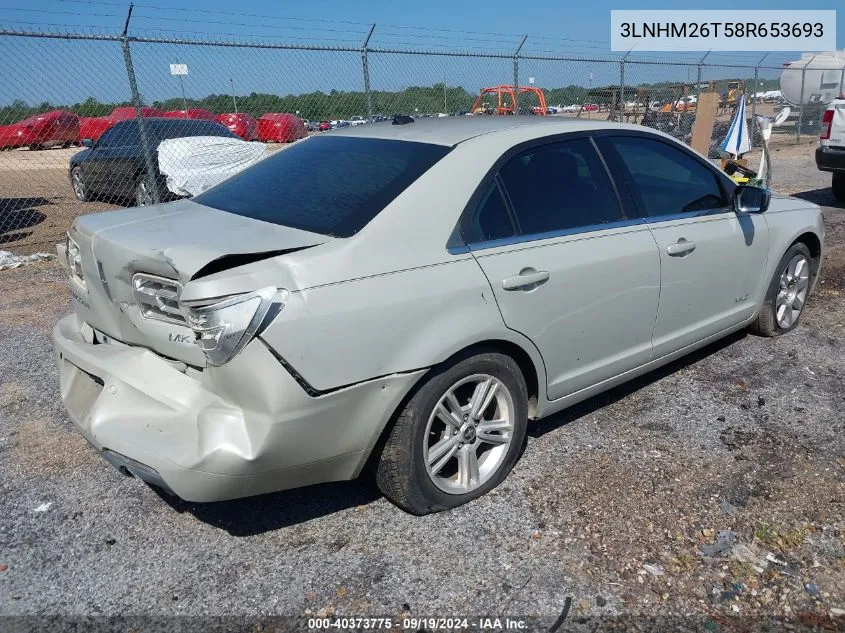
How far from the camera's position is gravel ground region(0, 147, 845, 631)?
2.45 m

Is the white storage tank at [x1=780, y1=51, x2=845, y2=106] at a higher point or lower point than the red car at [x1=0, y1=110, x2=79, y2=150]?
lower

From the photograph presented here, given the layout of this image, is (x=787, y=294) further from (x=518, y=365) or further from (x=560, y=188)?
(x=518, y=365)

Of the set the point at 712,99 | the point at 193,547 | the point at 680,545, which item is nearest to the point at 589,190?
the point at 680,545

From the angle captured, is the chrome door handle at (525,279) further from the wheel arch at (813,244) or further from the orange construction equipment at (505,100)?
the orange construction equipment at (505,100)

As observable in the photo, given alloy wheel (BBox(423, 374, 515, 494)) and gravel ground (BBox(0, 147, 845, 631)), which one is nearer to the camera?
gravel ground (BBox(0, 147, 845, 631))

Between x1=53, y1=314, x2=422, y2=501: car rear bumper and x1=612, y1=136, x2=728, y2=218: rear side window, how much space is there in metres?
1.84

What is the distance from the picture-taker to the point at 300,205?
300cm

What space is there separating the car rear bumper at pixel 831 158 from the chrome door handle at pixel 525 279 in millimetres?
8294

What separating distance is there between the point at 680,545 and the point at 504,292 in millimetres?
1189

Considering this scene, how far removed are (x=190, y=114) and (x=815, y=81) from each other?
22.9 metres

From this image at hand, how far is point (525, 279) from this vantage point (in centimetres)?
294

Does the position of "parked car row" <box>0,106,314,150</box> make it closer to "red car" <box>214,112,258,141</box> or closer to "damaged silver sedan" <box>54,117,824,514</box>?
"red car" <box>214,112,258,141</box>

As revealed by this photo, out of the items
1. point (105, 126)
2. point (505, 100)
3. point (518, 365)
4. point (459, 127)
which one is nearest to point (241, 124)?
point (105, 126)

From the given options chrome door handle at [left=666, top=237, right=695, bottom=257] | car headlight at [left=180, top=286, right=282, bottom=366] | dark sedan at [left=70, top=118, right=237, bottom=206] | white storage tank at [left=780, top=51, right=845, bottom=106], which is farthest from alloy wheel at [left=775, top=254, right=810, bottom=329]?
white storage tank at [left=780, top=51, right=845, bottom=106]
